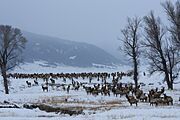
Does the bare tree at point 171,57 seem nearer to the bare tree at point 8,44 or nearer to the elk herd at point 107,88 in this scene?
the elk herd at point 107,88

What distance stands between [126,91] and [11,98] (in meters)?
13.5

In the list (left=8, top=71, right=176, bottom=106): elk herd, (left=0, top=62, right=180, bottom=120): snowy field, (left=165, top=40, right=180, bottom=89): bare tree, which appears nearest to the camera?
(left=0, top=62, right=180, bottom=120): snowy field

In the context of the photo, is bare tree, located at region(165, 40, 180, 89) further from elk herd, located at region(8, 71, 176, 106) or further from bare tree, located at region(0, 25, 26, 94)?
bare tree, located at region(0, 25, 26, 94)

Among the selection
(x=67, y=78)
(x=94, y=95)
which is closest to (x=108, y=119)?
(x=94, y=95)

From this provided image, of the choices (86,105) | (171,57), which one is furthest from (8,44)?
(171,57)

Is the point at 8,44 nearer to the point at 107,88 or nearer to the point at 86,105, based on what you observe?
the point at 107,88

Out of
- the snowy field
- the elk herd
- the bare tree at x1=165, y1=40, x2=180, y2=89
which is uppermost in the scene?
the bare tree at x1=165, y1=40, x2=180, y2=89

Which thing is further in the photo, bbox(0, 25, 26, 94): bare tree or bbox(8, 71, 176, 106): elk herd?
bbox(0, 25, 26, 94): bare tree

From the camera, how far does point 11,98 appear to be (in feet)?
148

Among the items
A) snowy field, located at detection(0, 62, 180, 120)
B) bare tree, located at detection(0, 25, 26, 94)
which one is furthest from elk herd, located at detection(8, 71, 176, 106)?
bare tree, located at detection(0, 25, 26, 94)

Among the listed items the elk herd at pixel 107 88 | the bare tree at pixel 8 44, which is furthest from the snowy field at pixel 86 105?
the bare tree at pixel 8 44

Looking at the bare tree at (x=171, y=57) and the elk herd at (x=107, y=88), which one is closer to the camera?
the elk herd at (x=107, y=88)

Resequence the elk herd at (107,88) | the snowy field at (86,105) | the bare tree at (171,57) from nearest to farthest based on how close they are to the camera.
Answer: the snowy field at (86,105) → the elk herd at (107,88) → the bare tree at (171,57)

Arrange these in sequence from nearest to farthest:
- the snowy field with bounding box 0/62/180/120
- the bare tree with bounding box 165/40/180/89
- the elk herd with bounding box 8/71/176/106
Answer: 1. the snowy field with bounding box 0/62/180/120
2. the elk herd with bounding box 8/71/176/106
3. the bare tree with bounding box 165/40/180/89
